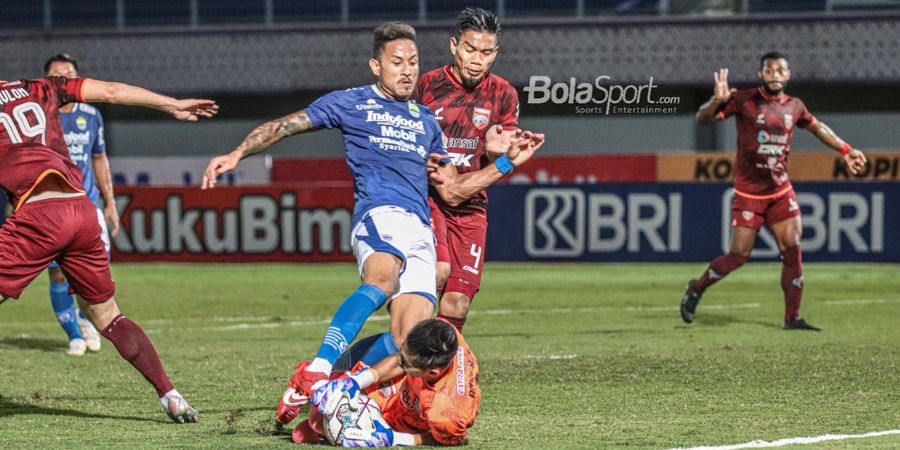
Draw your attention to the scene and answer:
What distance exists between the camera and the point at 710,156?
2589cm

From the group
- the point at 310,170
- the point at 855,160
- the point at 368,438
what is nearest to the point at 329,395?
the point at 368,438

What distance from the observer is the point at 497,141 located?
7.46 meters

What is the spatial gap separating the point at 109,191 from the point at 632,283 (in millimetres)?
9009

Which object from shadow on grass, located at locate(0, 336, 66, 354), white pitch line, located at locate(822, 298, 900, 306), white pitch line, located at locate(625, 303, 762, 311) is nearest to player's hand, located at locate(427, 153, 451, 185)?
shadow on grass, located at locate(0, 336, 66, 354)

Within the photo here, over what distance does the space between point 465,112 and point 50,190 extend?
257 cm

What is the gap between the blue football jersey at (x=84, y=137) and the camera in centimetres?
1102

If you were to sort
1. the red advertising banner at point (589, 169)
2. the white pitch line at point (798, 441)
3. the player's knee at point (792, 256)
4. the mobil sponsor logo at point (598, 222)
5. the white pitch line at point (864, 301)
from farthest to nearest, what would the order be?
1. the red advertising banner at point (589, 169)
2. the mobil sponsor logo at point (598, 222)
3. the white pitch line at point (864, 301)
4. the player's knee at point (792, 256)
5. the white pitch line at point (798, 441)

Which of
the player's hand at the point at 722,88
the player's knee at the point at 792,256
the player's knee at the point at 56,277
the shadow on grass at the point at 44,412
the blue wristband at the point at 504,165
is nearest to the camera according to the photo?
the blue wristband at the point at 504,165

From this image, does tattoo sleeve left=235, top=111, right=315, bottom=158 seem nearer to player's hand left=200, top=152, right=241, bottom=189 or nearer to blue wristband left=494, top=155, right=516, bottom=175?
player's hand left=200, top=152, right=241, bottom=189

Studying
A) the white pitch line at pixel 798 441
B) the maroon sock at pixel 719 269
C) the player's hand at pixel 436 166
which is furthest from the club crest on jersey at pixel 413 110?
the maroon sock at pixel 719 269

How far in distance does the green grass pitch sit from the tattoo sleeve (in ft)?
4.74

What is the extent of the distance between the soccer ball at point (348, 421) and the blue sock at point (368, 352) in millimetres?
460

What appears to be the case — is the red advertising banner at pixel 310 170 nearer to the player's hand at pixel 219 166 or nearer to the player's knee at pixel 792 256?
the player's knee at pixel 792 256

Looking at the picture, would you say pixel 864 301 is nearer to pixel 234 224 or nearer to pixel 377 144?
pixel 377 144
